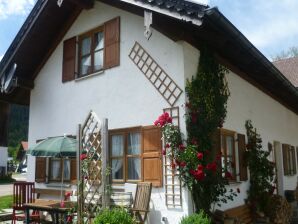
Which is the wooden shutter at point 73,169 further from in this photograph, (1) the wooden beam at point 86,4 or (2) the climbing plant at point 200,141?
(1) the wooden beam at point 86,4

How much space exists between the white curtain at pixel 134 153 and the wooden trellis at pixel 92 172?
2.35 ft

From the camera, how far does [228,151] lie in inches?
360

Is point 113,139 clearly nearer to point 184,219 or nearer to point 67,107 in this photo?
point 67,107

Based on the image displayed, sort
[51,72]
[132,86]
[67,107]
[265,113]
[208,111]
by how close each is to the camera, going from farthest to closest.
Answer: [265,113] < [51,72] < [67,107] < [132,86] < [208,111]

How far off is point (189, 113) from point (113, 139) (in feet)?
7.57

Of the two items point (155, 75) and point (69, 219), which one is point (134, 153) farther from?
point (69, 219)

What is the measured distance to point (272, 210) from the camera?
31.0ft

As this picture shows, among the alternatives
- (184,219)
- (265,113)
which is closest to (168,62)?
(184,219)

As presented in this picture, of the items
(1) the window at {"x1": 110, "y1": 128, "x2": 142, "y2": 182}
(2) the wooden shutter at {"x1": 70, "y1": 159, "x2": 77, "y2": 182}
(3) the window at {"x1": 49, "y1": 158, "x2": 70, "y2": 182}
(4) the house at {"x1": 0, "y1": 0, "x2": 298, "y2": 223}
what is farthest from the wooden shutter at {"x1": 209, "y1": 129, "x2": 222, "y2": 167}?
(3) the window at {"x1": 49, "y1": 158, "x2": 70, "y2": 182}

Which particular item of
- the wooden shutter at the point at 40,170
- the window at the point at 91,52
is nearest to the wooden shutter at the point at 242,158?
the window at the point at 91,52

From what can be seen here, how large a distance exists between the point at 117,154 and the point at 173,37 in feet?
9.92

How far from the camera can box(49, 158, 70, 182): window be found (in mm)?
10164

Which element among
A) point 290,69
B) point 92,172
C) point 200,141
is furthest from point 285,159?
point 92,172

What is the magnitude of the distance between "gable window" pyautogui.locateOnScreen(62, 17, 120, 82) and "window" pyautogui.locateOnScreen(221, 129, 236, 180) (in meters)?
3.16
